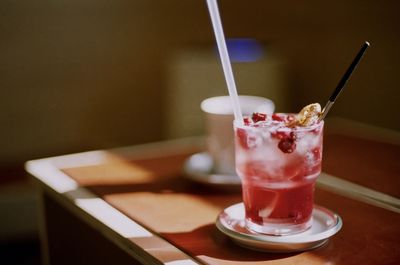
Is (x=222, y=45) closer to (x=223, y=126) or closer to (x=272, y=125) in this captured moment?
(x=272, y=125)

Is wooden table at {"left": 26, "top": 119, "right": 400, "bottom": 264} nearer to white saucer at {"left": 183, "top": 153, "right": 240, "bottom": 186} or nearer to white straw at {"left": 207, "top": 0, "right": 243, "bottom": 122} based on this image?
white saucer at {"left": 183, "top": 153, "right": 240, "bottom": 186}

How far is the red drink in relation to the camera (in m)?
0.95

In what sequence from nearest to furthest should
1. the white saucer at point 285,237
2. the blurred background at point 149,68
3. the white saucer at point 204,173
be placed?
1. the white saucer at point 285,237
2. the white saucer at point 204,173
3. the blurred background at point 149,68

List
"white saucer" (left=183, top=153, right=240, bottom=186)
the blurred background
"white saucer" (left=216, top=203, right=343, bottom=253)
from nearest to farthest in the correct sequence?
"white saucer" (left=216, top=203, right=343, bottom=253) → "white saucer" (left=183, top=153, right=240, bottom=186) → the blurred background

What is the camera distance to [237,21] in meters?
3.28

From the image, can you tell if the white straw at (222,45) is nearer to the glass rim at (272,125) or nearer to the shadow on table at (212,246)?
the glass rim at (272,125)

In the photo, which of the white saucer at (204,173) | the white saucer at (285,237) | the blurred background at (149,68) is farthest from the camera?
the blurred background at (149,68)

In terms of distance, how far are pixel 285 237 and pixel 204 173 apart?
1.27ft

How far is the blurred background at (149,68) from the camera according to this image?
2811 millimetres

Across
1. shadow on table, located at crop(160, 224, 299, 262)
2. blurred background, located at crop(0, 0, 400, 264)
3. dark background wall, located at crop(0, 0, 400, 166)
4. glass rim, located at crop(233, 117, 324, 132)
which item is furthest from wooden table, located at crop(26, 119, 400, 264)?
dark background wall, located at crop(0, 0, 400, 166)

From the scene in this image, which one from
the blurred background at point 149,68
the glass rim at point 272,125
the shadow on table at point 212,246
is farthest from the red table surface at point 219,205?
the blurred background at point 149,68

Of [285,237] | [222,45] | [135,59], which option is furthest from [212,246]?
[135,59]

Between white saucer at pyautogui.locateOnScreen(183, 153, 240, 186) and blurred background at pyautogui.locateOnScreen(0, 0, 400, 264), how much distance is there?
1.43 metres

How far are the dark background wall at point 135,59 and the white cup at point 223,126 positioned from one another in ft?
5.67
